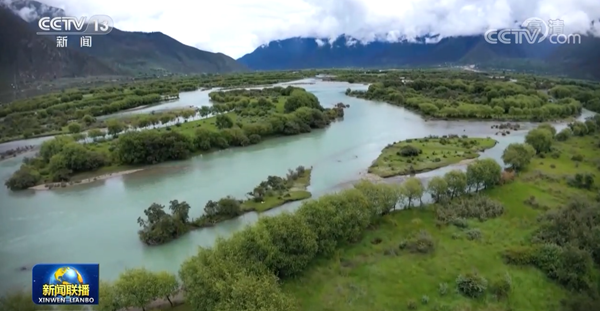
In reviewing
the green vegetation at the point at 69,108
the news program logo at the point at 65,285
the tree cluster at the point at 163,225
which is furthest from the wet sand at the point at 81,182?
A: the news program logo at the point at 65,285

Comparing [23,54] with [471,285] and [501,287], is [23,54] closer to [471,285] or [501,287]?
[471,285]

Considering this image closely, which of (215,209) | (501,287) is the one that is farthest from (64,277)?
(501,287)

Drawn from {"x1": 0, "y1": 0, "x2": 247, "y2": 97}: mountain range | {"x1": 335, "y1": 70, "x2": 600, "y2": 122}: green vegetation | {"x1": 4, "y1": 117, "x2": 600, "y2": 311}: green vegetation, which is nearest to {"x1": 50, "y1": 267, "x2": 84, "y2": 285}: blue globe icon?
{"x1": 4, "y1": 117, "x2": 600, "y2": 311}: green vegetation

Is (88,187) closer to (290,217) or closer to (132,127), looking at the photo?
(132,127)

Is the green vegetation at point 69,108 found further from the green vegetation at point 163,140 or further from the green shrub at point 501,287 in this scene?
the green shrub at point 501,287

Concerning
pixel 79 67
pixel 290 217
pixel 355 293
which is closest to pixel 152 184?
pixel 290 217
